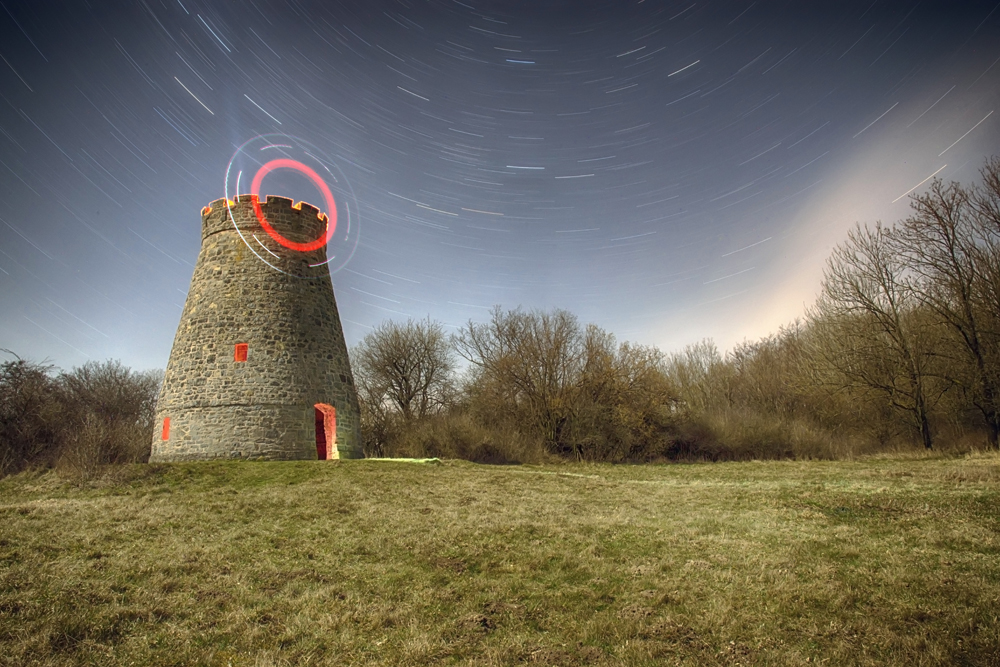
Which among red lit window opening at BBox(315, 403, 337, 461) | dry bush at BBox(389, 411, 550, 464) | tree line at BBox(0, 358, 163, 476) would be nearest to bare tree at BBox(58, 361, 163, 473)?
tree line at BBox(0, 358, 163, 476)

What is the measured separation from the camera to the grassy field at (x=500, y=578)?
495 cm

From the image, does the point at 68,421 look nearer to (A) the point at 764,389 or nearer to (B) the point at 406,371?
(B) the point at 406,371

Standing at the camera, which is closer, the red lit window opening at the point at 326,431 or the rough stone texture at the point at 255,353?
the rough stone texture at the point at 255,353

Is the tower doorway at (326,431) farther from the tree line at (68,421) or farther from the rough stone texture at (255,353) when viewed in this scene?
the tree line at (68,421)

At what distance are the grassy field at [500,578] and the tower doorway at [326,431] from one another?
586 cm

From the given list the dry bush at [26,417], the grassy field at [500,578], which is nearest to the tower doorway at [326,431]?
the grassy field at [500,578]

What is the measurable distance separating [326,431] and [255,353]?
145 inches

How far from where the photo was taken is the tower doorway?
18484mm

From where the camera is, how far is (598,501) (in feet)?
41.6

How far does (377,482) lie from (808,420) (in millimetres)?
26661

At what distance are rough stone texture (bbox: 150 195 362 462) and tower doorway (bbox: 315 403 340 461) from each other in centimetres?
18

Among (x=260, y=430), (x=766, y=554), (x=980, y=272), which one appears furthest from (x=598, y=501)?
(x=980, y=272)

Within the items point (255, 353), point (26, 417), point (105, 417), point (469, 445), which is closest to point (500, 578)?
point (255, 353)

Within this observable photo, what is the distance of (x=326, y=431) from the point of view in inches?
746
